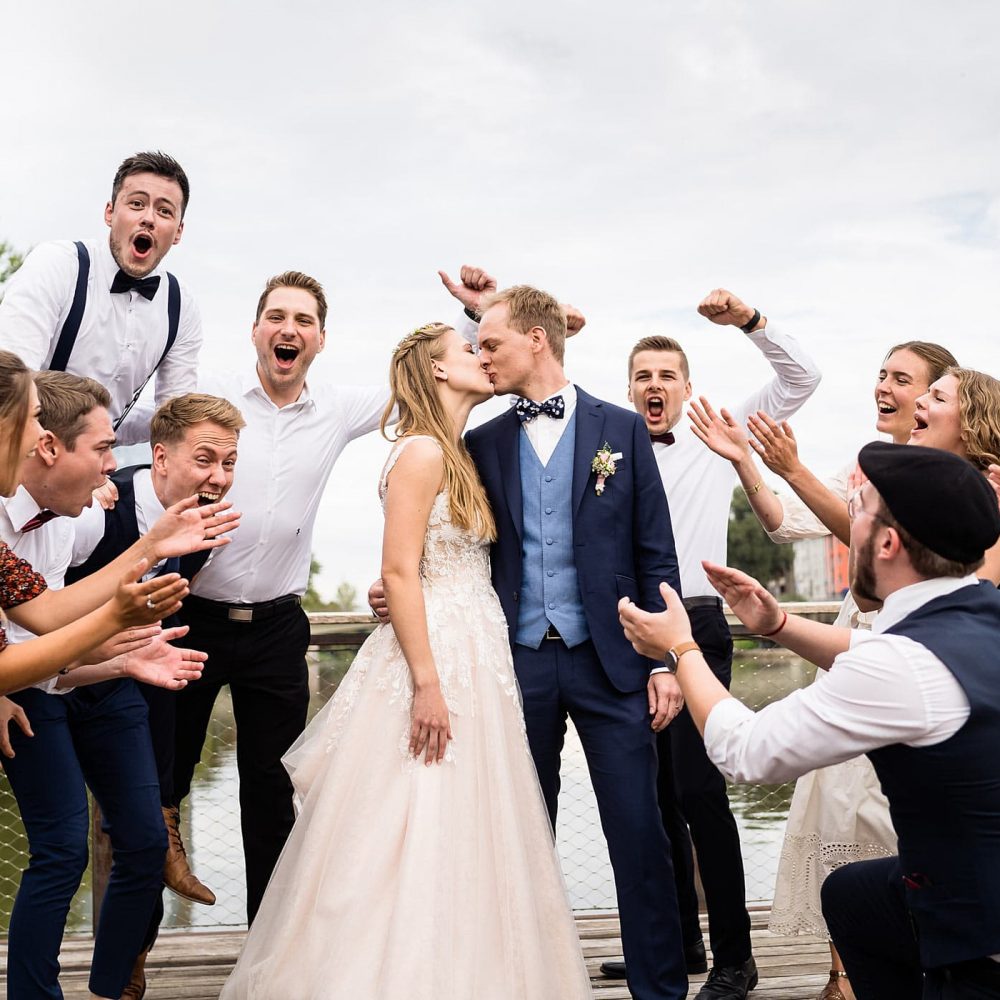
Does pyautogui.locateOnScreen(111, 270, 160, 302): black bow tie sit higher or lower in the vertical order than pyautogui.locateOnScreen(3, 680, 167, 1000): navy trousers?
higher

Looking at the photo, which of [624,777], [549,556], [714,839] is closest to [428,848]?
[624,777]

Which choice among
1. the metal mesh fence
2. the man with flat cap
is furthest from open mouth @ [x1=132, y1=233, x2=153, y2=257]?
the man with flat cap

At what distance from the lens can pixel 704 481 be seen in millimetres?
4555

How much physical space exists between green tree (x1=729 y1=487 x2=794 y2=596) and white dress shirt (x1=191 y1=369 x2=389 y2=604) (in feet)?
212

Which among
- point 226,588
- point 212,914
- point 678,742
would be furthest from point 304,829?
point 212,914

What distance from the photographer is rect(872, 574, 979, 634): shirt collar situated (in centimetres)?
254

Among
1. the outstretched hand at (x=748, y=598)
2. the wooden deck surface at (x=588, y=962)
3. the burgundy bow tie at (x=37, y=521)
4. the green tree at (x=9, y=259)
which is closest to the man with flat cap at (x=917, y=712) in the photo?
the outstretched hand at (x=748, y=598)

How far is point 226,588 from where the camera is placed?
4.16 meters

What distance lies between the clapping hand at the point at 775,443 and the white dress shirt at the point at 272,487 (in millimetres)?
1582

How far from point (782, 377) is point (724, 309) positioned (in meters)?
0.45

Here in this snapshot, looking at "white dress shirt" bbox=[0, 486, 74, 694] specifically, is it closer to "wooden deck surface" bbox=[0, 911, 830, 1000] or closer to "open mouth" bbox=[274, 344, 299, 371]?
"open mouth" bbox=[274, 344, 299, 371]

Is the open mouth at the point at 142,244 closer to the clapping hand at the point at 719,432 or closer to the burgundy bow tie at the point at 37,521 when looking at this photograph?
the burgundy bow tie at the point at 37,521

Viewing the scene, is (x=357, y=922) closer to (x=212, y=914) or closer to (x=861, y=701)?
(x=861, y=701)

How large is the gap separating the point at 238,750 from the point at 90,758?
2.87ft
